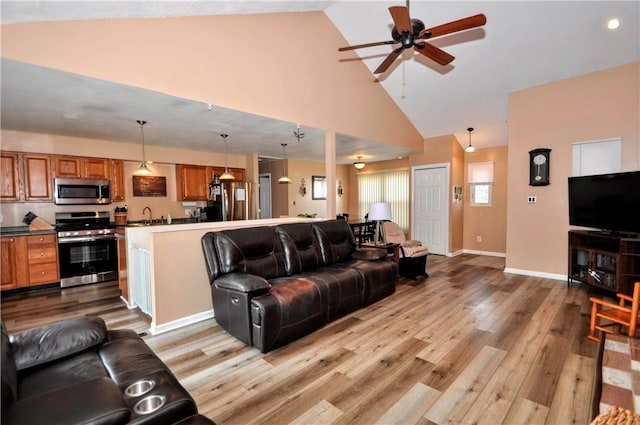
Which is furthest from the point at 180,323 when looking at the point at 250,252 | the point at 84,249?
the point at 84,249

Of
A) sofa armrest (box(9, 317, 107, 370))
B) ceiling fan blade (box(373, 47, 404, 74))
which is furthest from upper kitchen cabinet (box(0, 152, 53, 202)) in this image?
ceiling fan blade (box(373, 47, 404, 74))

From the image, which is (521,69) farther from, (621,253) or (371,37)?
(621,253)

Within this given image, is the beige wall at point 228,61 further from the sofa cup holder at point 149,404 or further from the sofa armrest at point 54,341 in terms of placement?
the sofa cup holder at point 149,404

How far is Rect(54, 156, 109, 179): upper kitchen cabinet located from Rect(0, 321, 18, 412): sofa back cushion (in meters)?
4.52

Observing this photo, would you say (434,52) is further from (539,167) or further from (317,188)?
(317,188)

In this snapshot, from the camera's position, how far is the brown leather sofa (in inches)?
103

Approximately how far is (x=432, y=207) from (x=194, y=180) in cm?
563

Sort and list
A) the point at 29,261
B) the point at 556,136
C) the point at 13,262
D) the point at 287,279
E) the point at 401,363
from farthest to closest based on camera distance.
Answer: the point at 556,136 < the point at 29,261 < the point at 13,262 < the point at 287,279 < the point at 401,363

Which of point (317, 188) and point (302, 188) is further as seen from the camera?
point (317, 188)

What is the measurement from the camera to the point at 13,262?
4305 mm

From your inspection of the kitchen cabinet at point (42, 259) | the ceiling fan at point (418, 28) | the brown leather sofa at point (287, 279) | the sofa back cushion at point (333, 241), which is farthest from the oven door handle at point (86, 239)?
the ceiling fan at point (418, 28)

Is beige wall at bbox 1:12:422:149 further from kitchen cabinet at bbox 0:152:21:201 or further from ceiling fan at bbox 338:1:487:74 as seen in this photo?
kitchen cabinet at bbox 0:152:21:201

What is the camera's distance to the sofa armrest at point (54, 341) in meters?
1.51

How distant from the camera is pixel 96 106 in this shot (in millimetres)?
3404
